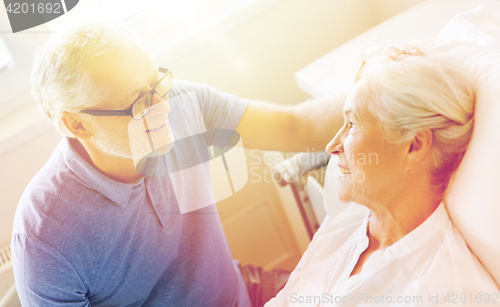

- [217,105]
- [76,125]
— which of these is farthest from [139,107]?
[217,105]

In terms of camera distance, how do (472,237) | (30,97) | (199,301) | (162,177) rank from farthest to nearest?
(30,97) < (199,301) < (162,177) < (472,237)

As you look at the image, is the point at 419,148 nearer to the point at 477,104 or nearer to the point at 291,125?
the point at 477,104

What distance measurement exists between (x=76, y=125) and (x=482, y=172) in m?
0.84

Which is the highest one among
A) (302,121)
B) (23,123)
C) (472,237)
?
(23,123)

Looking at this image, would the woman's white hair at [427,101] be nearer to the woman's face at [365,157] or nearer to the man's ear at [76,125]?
the woman's face at [365,157]

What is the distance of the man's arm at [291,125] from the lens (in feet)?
3.22

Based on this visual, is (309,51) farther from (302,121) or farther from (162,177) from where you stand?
(162,177)

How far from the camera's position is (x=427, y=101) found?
0.61 meters

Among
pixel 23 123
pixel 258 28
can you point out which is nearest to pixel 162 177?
pixel 23 123

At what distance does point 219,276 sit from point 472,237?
0.75 metres

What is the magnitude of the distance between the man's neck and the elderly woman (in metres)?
0.52

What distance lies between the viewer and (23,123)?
4.11 ft

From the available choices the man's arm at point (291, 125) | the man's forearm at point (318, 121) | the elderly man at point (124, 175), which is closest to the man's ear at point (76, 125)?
the elderly man at point (124, 175)

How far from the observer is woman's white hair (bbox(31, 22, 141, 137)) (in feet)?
2.76
